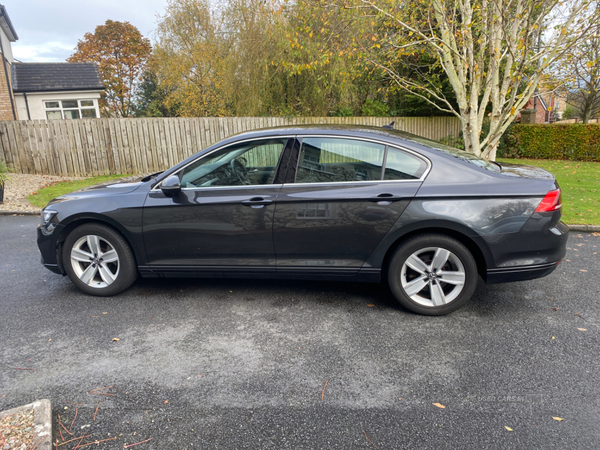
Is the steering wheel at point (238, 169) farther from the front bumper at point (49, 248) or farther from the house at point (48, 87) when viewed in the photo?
the house at point (48, 87)

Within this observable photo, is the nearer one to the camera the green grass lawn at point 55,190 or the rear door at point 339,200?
the rear door at point 339,200

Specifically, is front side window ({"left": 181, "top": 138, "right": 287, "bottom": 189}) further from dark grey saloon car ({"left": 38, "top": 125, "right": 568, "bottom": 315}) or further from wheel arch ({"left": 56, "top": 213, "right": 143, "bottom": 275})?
wheel arch ({"left": 56, "top": 213, "right": 143, "bottom": 275})

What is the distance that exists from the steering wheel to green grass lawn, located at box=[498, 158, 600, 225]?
5.89 meters

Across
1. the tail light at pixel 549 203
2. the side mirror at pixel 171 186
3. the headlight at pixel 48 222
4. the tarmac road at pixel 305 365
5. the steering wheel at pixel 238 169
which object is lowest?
the tarmac road at pixel 305 365

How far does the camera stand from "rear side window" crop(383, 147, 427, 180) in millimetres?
3830

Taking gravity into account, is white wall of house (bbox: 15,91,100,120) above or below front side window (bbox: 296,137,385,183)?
above

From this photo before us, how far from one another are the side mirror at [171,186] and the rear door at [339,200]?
1.00 m

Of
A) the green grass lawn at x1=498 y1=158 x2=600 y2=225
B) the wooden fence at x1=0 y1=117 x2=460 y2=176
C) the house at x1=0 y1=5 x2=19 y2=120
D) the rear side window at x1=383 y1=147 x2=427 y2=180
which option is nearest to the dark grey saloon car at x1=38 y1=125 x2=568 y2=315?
the rear side window at x1=383 y1=147 x2=427 y2=180

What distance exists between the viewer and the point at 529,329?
3.60 meters

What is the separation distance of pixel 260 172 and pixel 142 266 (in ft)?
5.09

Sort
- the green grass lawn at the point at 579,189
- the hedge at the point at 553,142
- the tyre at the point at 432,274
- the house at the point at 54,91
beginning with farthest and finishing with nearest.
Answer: the house at the point at 54,91 → the hedge at the point at 553,142 → the green grass lawn at the point at 579,189 → the tyre at the point at 432,274

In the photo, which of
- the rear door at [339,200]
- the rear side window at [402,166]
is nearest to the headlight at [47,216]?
the rear door at [339,200]

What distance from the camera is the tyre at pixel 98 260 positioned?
4.29 meters

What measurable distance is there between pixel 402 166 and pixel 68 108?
85.2ft
